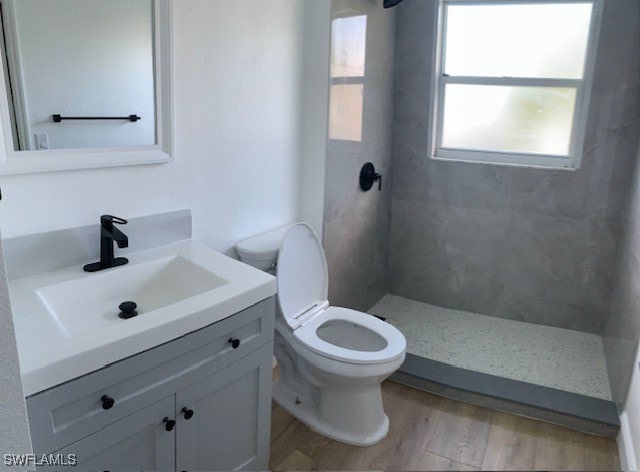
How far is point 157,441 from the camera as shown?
1357mm

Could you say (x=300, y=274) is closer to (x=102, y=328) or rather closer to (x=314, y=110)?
(x=314, y=110)

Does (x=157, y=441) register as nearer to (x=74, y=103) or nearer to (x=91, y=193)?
(x=91, y=193)

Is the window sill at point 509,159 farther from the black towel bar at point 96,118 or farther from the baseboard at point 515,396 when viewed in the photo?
the black towel bar at point 96,118

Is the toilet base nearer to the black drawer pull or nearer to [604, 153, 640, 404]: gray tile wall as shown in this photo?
the black drawer pull

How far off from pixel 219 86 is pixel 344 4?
2.81ft

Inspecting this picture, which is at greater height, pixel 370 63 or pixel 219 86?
pixel 370 63

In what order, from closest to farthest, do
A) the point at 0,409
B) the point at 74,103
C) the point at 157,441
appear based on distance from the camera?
the point at 0,409 → the point at 157,441 → the point at 74,103

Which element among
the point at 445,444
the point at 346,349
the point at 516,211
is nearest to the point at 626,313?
the point at 516,211

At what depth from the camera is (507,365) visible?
265cm

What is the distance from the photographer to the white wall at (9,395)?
2.96 feet

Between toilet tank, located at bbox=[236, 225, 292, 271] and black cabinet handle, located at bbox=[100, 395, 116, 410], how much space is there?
951 millimetres

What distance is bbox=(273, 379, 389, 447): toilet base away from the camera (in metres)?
2.08

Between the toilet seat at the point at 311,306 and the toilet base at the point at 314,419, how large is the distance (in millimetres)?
327

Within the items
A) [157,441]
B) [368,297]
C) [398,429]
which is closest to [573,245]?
[368,297]
